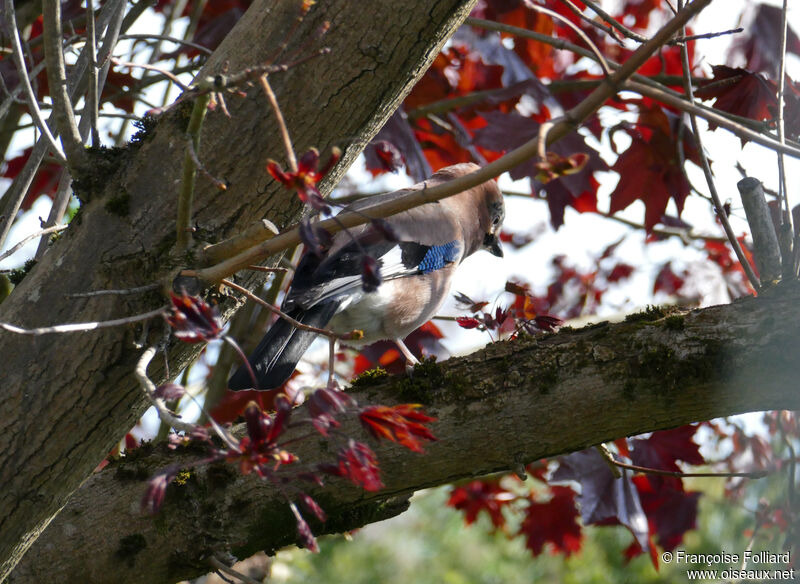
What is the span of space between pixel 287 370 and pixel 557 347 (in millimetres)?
755

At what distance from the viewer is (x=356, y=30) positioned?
162 cm

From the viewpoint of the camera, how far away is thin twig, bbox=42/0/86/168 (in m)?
1.46

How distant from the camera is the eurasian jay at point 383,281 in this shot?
218cm

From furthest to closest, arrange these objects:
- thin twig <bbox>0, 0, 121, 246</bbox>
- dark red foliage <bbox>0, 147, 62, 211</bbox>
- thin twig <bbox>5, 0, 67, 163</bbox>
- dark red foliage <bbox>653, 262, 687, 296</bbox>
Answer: dark red foliage <bbox>653, 262, 687, 296</bbox> < dark red foliage <bbox>0, 147, 62, 211</bbox> < thin twig <bbox>0, 0, 121, 246</bbox> < thin twig <bbox>5, 0, 67, 163</bbox>

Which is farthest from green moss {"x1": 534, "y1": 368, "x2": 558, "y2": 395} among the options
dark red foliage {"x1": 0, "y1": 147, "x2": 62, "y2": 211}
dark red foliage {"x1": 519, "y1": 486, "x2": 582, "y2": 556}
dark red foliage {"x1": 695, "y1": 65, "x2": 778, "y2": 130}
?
dark red foliage {"x1": 0, "y1": 147, "x2": 62, "y2": 211}

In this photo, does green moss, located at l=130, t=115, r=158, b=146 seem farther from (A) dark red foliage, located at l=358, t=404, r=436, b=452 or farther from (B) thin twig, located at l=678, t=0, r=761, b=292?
(B) thin twig, located at l=678, t=0, r=761, b=292

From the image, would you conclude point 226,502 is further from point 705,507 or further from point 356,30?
point 705,507

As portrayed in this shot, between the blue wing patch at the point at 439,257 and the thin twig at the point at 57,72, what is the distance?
140 centimetres

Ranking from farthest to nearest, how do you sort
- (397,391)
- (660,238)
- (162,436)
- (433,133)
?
(660,238), (433,133), (162,436), (397,391)

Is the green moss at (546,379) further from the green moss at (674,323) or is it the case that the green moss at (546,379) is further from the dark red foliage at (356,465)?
the dark red foliage at (356,465)

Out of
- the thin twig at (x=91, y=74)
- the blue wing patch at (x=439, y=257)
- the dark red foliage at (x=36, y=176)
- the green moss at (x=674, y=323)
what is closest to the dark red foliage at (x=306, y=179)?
the thin twig at (x=91, y=74)

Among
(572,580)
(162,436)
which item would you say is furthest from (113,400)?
(572,580)

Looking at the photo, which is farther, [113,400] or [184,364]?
[184,364]

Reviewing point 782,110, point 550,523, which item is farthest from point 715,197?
point 550,523
